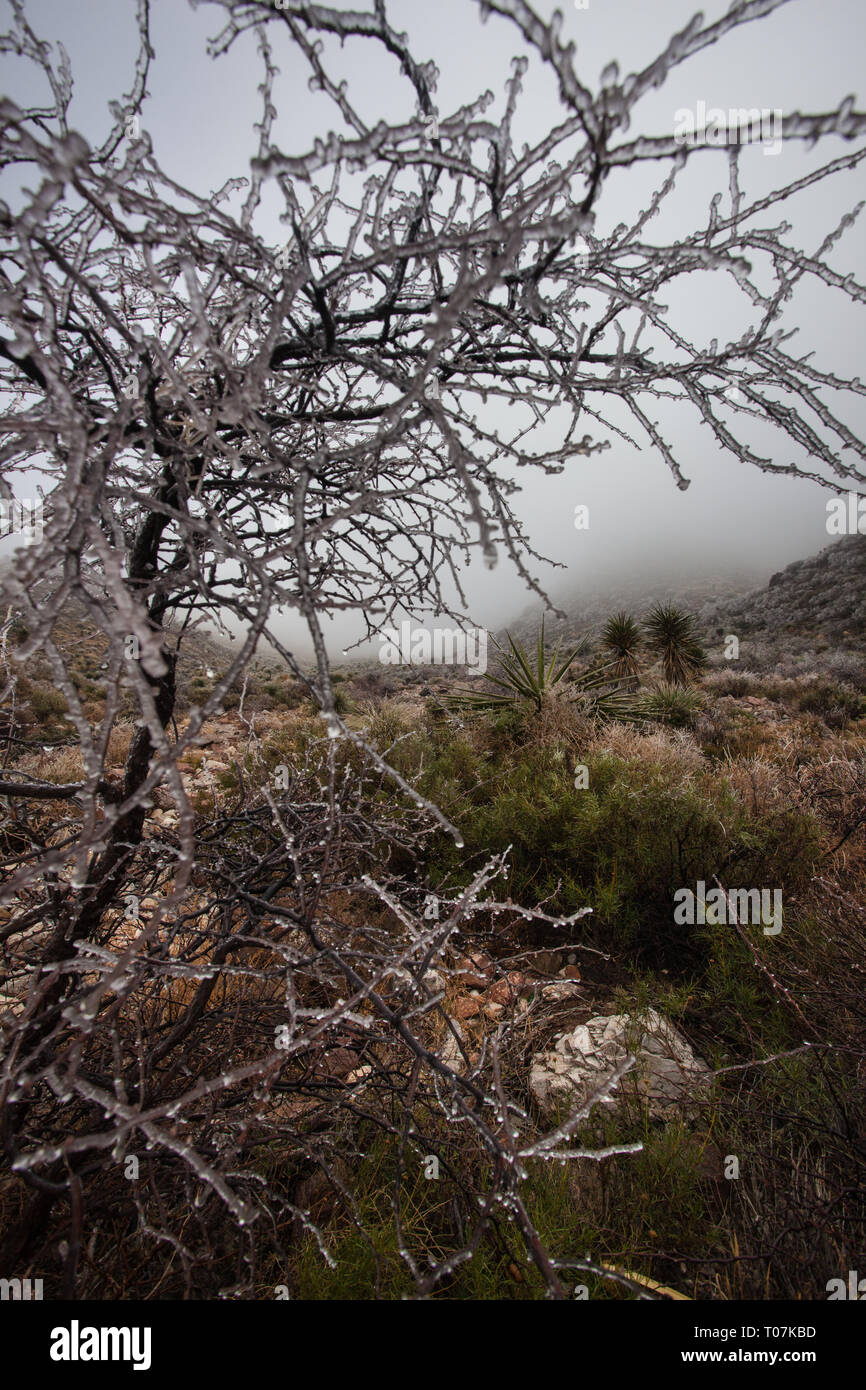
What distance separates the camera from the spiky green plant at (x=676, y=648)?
13695mm

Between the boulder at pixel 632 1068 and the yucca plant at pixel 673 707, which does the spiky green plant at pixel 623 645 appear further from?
the boulder at pixel 632 1068

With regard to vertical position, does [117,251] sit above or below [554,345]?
above

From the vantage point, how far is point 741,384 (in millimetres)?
1236

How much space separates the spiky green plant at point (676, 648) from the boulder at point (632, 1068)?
11748 millimetres

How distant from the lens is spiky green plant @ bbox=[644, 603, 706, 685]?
1370 cm

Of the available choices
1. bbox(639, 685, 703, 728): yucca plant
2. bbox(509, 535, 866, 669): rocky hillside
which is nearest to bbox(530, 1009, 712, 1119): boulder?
bbox(639, 685, 703, 728): yucca plant

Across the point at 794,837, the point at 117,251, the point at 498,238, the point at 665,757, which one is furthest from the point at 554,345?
the point at 665,757

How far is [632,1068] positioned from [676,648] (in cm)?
1280

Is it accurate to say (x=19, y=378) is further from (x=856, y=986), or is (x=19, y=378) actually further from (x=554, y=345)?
(x=856, y=986)

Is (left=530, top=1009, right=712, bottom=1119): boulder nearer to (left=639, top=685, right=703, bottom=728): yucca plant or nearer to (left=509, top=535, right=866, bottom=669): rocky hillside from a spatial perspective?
(left=639, top=685, right=703, bottom=728): yucca plant

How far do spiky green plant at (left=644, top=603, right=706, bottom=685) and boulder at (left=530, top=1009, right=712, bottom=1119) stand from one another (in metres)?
11.7

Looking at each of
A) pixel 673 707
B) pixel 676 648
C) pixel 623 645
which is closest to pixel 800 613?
pixel 676 648

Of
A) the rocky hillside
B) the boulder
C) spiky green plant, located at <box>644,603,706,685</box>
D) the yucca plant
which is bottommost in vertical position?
the boulder
